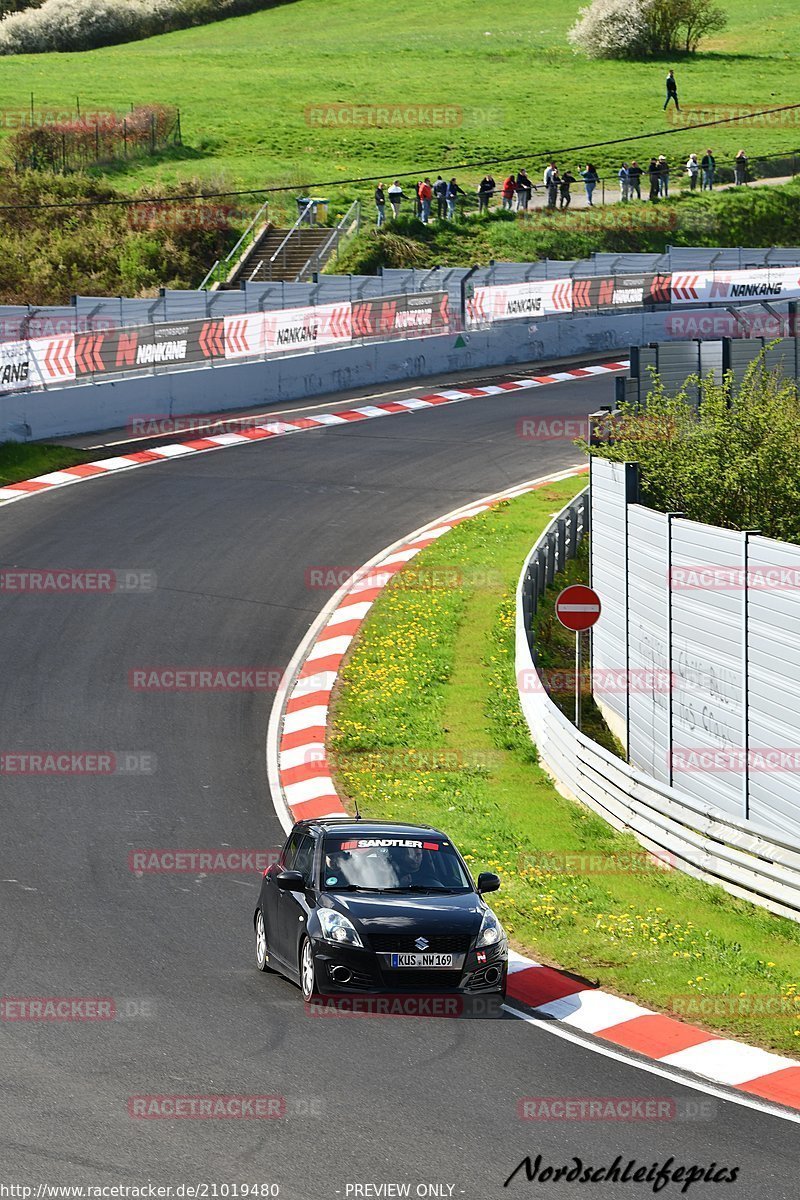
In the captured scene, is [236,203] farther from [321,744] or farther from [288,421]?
[321,744]

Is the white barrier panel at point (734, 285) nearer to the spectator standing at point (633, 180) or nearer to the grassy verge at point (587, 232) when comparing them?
the grassy verge at point (587, 232)

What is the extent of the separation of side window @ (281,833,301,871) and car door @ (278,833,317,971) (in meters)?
0.24

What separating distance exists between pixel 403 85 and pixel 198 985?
313 ft

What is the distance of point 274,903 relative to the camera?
12.7m

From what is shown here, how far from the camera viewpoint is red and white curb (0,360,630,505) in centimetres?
3069

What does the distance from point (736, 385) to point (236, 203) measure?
4398 cm

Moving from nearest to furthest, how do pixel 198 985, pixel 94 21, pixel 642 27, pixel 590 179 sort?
pixel 198 985 < pixel 590 179 < pixel 642 27 < pixel 94 21

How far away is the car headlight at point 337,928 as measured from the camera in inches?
461

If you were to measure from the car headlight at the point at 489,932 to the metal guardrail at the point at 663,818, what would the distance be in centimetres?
347

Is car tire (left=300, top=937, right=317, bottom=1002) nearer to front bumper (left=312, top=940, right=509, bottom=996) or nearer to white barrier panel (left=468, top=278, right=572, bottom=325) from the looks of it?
front bumper (left=312, top=940, right=509, bottom=996)

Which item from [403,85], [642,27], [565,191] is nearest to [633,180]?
[565,191]

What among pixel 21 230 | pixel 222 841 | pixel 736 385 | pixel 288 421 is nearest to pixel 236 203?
pixel 21 230

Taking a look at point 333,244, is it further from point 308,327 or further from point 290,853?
point 290,853

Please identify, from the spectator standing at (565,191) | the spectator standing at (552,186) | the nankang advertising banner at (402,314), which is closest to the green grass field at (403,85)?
the spectator standing at (552,186)
